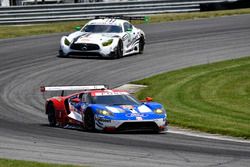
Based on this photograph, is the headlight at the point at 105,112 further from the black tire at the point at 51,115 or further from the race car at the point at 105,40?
the race car at the point at 105,40

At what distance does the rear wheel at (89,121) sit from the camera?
19922 mm

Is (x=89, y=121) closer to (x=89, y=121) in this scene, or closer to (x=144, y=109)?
(x=89, y=121)

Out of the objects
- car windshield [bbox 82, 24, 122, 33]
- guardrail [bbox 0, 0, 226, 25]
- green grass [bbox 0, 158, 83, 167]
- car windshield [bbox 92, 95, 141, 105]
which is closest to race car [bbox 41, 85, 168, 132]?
car windshield [bbox 92, 95, 141, 105]

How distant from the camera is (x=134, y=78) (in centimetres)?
3039

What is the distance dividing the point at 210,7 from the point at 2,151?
111 ft

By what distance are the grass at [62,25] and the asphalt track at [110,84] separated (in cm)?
150

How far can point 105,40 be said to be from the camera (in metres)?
34.5

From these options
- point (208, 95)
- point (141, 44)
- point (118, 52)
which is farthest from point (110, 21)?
point (208, 95)

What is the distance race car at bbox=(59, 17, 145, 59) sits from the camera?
34.4m

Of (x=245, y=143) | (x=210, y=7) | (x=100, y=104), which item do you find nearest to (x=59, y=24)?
(x=210, y=7)

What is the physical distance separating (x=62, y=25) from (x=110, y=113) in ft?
81.8

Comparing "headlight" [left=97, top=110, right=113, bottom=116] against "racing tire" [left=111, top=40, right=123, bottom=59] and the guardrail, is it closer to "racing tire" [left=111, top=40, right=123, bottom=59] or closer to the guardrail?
"racing tire" [left=111, top=40, right=123, bottom=59]

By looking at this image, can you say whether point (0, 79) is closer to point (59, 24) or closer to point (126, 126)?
point (126, 126)

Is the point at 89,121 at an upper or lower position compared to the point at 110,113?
lower
